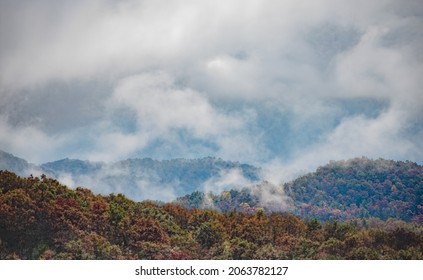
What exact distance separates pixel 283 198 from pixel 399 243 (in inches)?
843

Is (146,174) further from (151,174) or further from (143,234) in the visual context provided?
(143,234)

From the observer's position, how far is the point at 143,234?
907 inches

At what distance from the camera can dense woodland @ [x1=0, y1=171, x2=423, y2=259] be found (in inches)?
854

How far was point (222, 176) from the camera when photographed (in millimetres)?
46688

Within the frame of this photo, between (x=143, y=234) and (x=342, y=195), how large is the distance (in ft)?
71.3

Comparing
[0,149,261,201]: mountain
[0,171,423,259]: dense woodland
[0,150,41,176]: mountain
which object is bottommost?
[0,171,423,259]: dense woodland

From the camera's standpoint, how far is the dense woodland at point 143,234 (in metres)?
21.7

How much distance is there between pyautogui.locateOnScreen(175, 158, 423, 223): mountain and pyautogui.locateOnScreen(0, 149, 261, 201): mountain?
138 centimetres

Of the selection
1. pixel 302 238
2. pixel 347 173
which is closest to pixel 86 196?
pixel 302 238

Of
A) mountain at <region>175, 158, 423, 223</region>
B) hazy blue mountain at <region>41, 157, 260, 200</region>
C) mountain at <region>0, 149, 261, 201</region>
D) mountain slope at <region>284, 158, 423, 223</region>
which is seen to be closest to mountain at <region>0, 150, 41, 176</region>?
mountain at <region>0, 149, 261, 201</region>

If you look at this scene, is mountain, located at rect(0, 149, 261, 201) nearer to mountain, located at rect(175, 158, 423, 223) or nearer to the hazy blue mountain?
the hazy blue mountain

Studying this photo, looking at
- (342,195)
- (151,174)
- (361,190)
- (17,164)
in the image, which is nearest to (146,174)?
(151,174)
